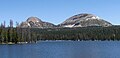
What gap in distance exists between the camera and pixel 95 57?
3455 inches

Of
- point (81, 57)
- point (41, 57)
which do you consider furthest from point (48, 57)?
point (81, 57)

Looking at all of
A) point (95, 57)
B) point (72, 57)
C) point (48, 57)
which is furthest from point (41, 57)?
point (95, 57)

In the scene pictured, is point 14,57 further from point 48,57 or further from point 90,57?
point 90,57

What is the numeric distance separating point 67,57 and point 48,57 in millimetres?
4992

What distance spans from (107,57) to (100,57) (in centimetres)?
180

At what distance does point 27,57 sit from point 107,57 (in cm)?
2063

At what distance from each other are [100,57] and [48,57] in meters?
13.6

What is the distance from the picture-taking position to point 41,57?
294ft

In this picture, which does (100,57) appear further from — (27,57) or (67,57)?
(27,57)

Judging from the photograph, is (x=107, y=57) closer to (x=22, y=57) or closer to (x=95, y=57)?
(x=95, y=57)

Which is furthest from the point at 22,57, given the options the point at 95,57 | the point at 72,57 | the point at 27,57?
the point at 95,57

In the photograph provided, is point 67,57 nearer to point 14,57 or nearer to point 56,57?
point 56,57

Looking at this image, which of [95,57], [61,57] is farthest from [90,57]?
[61,57]

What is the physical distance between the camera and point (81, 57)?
3472 inches
